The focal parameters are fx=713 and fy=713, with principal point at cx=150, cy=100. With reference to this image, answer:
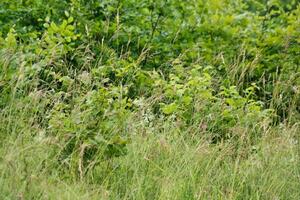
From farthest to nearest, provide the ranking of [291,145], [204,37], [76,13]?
1. [204,37]
2. [76,13]
3. [291,145]

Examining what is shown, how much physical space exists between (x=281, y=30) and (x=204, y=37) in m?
0.79

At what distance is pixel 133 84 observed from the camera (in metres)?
6.02

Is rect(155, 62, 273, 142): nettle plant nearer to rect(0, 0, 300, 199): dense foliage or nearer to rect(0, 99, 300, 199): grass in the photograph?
rect(0, 0, 300, 199): dense foliage

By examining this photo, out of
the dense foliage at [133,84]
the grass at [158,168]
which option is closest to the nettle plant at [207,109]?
the dense foliage at [133,84]

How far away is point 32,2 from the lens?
7016mm

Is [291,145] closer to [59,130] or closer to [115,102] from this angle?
[115,102]

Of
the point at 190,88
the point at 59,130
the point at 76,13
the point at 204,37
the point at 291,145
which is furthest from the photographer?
the point at 204,37

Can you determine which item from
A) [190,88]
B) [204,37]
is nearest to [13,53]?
[190,88]

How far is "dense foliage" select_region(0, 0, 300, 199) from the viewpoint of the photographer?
4676 mm

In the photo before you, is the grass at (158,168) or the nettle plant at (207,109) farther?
the nettle plant at (207,109)

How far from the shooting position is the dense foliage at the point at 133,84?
4.68m

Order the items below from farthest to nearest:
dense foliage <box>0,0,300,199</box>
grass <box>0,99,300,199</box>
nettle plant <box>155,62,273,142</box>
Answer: nettle plant <box>155,62,273,142</box>, dense foliage <box>0,0,300,199</box>, grass <box>0,99,300,199</box>

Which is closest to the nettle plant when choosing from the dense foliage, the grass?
the dense foliage

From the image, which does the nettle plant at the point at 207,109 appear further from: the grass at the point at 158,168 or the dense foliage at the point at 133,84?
the grass at the point at 158,168
